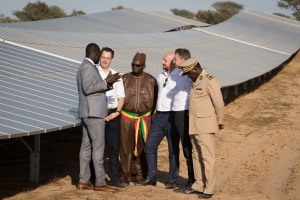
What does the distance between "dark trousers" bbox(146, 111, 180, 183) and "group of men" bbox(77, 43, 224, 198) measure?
0.01 m

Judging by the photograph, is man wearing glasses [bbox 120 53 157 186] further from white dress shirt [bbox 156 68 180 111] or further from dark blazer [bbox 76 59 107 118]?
dark blazer [bbox 76 59 107 118]

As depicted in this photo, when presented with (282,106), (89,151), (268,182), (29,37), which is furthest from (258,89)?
(89,151)

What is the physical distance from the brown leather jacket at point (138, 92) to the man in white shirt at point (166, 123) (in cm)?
13

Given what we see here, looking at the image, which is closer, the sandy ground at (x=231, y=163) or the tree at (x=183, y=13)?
the sandy ground at (x=231, y=163)

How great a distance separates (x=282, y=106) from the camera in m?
17.8

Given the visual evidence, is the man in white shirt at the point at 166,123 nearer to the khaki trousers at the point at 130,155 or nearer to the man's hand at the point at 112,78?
the khaki trousers at the point at 130,155

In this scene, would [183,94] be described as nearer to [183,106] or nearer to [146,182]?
[183,106]

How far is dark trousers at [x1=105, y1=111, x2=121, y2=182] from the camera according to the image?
8539 millimetres

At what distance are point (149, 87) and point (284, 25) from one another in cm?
2188

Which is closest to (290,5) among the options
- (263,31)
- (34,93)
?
(263,31)

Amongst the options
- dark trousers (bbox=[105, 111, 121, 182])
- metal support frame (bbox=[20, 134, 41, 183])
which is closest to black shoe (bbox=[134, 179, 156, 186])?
dark trousers (bbox=[105, 111, 121, 182])

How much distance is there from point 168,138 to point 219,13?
162ft

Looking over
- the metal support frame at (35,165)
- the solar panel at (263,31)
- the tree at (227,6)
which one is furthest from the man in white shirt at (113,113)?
the tree at (227,6)

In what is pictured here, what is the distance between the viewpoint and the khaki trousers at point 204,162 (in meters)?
8.02
